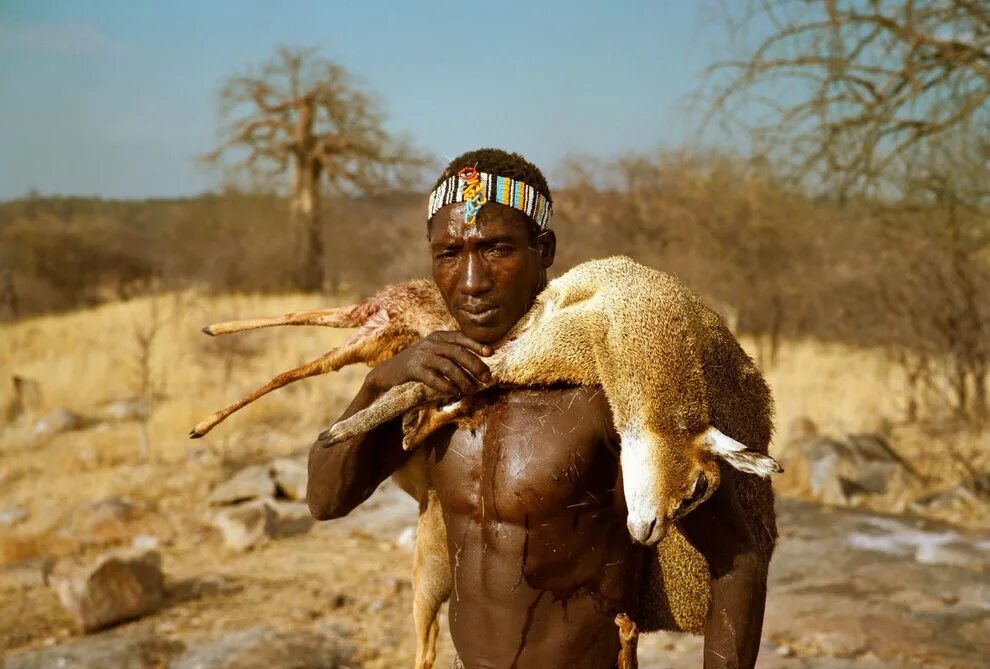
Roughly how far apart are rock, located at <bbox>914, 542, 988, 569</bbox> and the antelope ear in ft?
16.3

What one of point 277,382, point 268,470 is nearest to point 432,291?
point 277,382

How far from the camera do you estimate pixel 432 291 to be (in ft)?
6.97

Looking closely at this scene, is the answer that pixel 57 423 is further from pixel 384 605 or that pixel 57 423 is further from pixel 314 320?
pixel 314 320

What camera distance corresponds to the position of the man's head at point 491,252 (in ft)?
6.06

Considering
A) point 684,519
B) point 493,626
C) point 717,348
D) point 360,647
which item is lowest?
point 360,647

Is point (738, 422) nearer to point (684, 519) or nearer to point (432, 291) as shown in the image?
point (684, 519)

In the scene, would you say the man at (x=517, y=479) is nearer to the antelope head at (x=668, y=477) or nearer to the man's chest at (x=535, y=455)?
the man's chest at (x=535, y=455)

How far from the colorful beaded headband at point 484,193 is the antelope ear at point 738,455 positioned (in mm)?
667

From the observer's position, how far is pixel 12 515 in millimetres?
7633

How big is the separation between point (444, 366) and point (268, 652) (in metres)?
3.65

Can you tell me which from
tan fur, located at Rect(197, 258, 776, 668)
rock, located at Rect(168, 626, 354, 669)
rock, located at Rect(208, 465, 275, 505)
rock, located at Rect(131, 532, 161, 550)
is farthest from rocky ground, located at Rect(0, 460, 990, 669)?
tan fur, located at Rect(197, 258, 776, 668)

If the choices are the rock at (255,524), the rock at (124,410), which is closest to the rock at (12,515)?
the rock at (255,524)

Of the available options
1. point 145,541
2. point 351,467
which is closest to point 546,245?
point 351,467

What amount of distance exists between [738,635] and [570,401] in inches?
21.7
